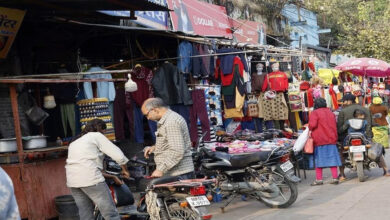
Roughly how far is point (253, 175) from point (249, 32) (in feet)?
31.4

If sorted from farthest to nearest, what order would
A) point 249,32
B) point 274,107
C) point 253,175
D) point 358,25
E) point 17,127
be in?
point 358,25 → point 249,32 → point 274,107 → point 253,175 → point 17,127

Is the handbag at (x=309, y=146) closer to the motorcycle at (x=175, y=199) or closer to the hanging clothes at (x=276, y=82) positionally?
the hanging clothes at (x=276, y=82)

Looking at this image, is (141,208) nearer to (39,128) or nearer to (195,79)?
(39,128)

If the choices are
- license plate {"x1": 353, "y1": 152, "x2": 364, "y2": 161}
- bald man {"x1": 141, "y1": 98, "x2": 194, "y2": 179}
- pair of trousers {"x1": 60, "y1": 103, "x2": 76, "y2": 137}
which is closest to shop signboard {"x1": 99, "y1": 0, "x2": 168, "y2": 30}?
pair of trousers {"x1": 60, "y1": 103, "x2": 76, "y2": 137}

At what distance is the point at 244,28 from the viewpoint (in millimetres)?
17219

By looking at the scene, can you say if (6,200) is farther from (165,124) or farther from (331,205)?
(331,205)

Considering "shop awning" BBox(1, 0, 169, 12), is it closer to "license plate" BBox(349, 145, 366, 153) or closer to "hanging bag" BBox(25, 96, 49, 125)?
"hanging bag" BBox(25, 96, 49, 125)

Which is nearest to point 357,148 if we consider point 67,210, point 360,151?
point 360,151

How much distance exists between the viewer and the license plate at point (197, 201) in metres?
6.01

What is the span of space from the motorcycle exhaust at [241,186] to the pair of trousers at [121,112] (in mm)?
3117

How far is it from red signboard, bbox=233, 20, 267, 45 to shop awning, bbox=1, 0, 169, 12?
7417mm

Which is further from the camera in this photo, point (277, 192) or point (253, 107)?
point (253, 107)

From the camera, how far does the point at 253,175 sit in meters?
8.69

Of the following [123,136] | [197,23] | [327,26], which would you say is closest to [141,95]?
[123,136]
